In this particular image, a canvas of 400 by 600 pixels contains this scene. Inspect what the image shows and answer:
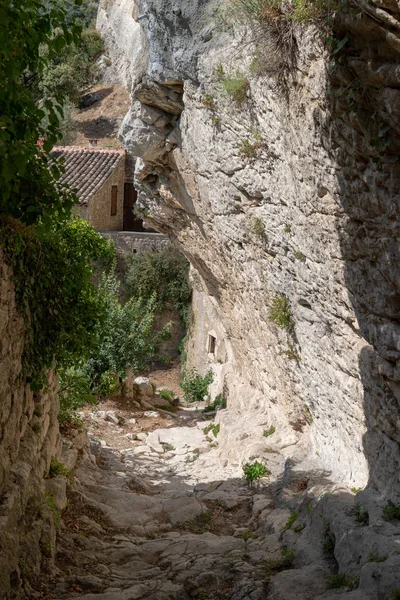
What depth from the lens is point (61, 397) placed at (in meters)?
9.83

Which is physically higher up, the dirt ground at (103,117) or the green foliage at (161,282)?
the dirt ground at (103,117)

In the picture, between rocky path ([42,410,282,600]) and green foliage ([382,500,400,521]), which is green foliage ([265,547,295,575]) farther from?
green foliage ([382,500,400,521])

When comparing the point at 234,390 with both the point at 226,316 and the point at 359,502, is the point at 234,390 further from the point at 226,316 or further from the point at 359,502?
the point at 359,502

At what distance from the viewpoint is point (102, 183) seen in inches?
920

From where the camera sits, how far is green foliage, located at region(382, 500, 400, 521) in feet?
20.5

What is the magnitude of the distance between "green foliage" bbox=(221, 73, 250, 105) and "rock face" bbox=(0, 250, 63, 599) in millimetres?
4948

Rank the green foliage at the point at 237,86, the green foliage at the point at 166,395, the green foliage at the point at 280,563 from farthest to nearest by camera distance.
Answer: the green foliage at the point at 166,395
the green foliage at the point at 237,86
the green foliage at the point at 280,563

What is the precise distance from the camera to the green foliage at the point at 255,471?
10227 mm

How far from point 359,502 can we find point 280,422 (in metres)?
4.58

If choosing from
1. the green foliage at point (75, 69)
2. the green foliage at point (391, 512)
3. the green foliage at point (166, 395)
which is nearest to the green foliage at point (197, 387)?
the green foliage at point (166, 395)

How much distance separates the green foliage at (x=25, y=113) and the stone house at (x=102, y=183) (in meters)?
17.3

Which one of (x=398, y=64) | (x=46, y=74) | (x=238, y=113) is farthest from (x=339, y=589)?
(x=46, y=74)

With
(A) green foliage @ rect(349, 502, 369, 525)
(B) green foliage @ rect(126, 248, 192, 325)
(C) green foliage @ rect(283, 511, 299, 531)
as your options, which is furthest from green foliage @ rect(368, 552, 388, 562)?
(B) green foliage @ rect(126, 248, 192, 325)

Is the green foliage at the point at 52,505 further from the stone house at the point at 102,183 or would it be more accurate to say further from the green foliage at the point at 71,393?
the stone house at the point at 102,183
